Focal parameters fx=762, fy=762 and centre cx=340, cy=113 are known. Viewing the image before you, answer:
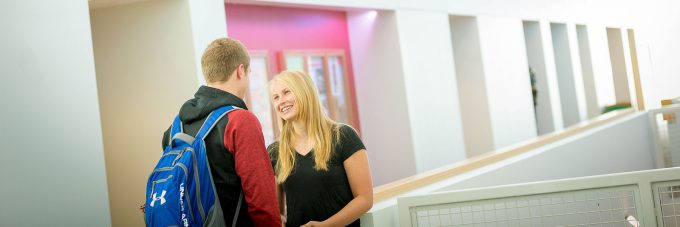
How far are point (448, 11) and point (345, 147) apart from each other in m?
6.99

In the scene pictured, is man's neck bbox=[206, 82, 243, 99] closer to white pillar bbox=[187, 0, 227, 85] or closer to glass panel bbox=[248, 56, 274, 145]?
white pillar bbox=[187, 0, 227, 85]

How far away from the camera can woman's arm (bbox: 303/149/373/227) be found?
2799mm

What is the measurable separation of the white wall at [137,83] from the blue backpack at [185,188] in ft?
9.92

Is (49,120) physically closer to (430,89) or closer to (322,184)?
(322,184)

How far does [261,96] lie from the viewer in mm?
8156

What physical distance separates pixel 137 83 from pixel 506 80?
6.72 meters

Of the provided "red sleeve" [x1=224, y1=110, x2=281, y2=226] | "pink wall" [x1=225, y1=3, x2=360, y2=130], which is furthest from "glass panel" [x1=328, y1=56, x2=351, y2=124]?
"red sleeve" [x1=224, y1=110, x2=281, y2=226]

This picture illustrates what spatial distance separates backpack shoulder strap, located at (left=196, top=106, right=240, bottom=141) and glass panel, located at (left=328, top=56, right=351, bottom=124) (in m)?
6.71

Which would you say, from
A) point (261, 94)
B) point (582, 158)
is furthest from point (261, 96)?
point (582, 158)

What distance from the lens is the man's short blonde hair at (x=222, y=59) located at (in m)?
2.49

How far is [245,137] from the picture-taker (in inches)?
93.7

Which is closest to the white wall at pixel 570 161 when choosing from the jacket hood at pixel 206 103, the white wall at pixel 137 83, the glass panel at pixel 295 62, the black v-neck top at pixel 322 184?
the black v-neck top at pixel 322 184

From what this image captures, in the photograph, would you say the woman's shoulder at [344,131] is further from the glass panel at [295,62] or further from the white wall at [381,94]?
the white wall at [381,94]

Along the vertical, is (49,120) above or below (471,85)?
below
